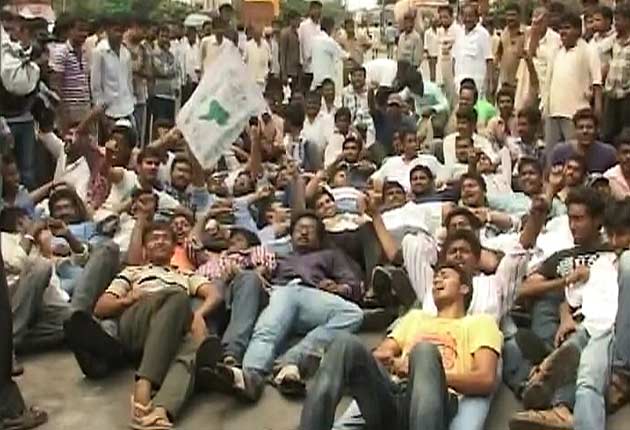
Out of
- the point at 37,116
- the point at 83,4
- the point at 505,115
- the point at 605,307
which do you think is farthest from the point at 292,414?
the point at 83,4

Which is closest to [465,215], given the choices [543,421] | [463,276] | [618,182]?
[463,276]

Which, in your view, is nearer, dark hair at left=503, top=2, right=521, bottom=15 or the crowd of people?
the crowd of people

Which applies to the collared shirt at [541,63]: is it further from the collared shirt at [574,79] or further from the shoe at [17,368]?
the shoe at [17,368]

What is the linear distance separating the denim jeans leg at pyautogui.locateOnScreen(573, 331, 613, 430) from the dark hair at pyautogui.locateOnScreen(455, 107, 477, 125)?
3968 millimetres

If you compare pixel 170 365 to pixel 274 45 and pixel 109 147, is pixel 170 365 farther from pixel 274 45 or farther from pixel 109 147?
pixel 274 45

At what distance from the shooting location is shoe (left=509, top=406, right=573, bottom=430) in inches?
233

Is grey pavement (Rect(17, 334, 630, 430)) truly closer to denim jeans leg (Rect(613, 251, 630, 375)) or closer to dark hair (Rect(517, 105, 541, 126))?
denim jeans leg (Rect(613, 251, 630, 375))

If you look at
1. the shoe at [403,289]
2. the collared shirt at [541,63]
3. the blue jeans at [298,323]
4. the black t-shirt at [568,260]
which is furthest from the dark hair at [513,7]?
the black t-shirt at [568,260]

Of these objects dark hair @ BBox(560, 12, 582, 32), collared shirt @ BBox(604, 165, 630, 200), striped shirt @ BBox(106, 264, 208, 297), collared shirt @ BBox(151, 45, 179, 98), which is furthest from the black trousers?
collared shirt @ BBox(151, 45, 179, 98)

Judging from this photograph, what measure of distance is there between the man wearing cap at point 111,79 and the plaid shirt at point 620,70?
4.53 m

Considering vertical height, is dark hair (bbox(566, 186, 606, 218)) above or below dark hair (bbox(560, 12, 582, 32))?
below

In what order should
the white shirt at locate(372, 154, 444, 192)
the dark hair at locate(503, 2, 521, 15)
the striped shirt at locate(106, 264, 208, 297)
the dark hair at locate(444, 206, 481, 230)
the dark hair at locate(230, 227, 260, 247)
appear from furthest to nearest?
the dark hair at locate(503, 2, 521, 15) < the white shirt at locate(372, 154, 444, 192) < the dark hair at locate(230, 227, 260, 247) < the dark hair at locate(444, 206, 481, 230) < the striped shirt at locate(106, 264, 208, 297)

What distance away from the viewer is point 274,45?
1495 cm

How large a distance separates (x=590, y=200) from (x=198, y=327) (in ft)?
7.10
